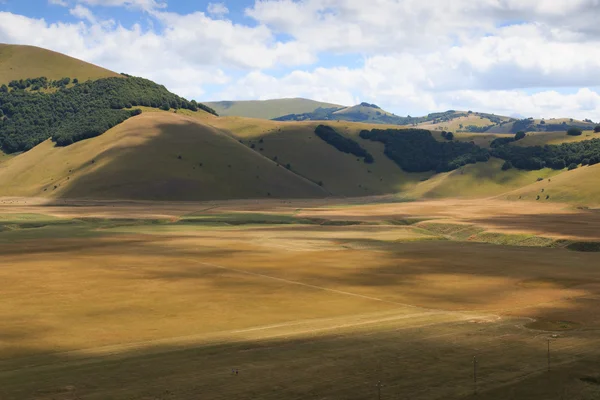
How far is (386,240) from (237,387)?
66081 mm

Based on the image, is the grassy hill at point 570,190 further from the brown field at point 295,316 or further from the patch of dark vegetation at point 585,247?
the patch of dark vegetation at point 585,247

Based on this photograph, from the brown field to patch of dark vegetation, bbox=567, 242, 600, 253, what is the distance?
5.48 feet

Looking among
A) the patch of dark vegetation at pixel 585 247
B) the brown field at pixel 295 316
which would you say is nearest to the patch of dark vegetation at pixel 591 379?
the brown field at pixel 295 316

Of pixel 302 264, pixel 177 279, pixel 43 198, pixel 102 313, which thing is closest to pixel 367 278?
pixel 302 264

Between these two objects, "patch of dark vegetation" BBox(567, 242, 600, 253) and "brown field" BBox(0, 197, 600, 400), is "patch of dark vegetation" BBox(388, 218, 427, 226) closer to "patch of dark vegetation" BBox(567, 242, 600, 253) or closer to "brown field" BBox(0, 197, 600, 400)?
"brown field" BBox(0, 197, 600, 400)

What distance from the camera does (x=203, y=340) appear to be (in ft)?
122

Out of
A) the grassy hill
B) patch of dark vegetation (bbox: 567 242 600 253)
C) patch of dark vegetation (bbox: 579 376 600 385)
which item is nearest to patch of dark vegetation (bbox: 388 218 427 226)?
patch of dark vegetation (bbox: 567 242 600 253)

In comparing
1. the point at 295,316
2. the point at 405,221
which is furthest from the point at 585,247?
the point at 295,316

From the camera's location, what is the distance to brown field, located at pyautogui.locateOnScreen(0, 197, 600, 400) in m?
29.4

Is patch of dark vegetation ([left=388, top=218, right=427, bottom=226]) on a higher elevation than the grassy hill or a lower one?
lower

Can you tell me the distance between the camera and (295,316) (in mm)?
44781

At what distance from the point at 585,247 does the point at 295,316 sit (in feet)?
169

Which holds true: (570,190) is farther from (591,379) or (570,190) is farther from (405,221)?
(591,379)

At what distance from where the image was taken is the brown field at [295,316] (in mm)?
29422
